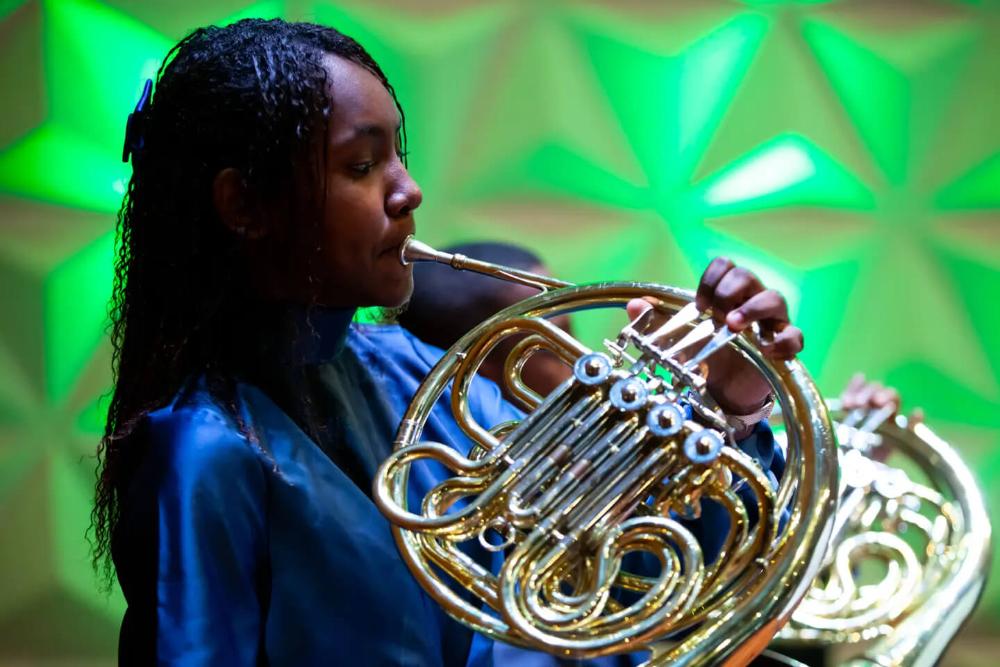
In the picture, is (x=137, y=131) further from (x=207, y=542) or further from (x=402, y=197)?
(x=207, y=542)

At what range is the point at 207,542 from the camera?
0.82 meters

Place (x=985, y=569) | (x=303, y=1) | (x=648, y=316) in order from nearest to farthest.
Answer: (x=648, y=316), (x=985, y=569), (x=303, y=1)

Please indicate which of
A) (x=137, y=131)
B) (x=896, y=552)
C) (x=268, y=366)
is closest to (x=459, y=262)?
(x=268, y=366)

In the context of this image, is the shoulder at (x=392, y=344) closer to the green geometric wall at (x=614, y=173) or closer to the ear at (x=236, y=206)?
the ear at (x=236, y=206)

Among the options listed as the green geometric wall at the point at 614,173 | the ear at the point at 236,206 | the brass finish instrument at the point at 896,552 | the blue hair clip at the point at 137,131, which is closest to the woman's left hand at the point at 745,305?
the ear at the point at 236,206

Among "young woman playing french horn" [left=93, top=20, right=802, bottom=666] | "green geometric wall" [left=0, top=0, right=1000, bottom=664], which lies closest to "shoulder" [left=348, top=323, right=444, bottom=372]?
"young woman playing french horn" [left=93, top=20, right=802, bottom=666]

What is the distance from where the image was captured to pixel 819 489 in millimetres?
792

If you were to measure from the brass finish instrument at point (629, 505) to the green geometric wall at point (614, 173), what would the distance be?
108 cm

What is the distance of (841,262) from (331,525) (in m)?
1.34

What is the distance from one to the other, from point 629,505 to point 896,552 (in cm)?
99

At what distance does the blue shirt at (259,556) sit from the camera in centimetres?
82

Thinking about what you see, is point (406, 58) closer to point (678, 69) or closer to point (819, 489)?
point (678, 69)

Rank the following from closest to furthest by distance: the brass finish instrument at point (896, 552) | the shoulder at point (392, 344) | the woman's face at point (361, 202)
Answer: the woman's face at point (361, 202) → the shoulder at point (392, 344) → the brass finish instrument at point (896, 552)

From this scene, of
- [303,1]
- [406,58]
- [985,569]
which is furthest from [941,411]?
[303,1]
